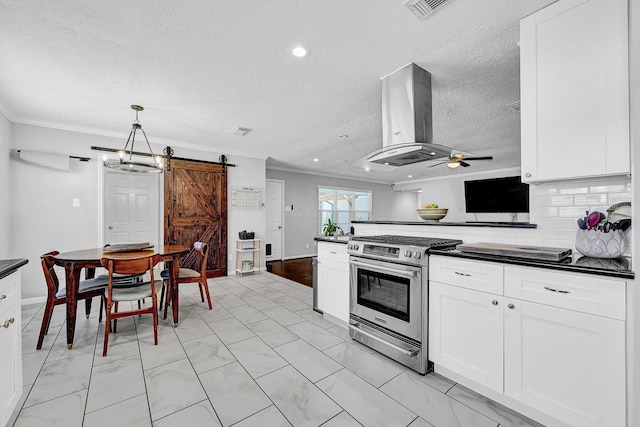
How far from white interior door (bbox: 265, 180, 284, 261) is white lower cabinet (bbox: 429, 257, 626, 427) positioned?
5605 millimetres

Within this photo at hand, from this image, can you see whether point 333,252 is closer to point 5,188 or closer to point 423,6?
point 423,6

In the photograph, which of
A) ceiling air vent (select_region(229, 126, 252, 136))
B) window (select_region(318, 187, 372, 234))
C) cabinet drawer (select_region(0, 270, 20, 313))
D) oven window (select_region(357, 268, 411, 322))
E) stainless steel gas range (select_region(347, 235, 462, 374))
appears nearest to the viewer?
cabinet drawer (select_region(0, 270, 20, 313))

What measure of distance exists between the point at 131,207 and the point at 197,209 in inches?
38.3

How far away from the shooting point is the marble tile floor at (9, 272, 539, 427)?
157cm

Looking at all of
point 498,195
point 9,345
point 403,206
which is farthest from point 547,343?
point 403,206

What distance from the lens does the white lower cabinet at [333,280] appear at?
2752mm

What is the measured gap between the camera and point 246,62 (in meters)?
2.35

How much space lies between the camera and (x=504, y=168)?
731 centimetres

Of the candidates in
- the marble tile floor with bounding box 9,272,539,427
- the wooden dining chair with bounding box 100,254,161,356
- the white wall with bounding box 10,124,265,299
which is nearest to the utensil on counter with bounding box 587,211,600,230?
the marble tile floor with bounding box 9,272,539,427

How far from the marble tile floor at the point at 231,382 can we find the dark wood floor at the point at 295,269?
2.06 meters

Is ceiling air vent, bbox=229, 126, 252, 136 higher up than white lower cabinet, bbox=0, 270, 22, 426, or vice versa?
ceiling air vent, bbox=229, 126, 252, 136

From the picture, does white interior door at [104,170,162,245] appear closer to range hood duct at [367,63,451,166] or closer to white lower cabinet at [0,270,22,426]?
white lower cabinet at [0,270,22,426]

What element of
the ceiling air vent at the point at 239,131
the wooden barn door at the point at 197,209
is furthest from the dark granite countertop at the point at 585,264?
the wooden barn door at the point at 197,209

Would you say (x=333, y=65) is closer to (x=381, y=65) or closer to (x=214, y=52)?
(x=381, y=65)
